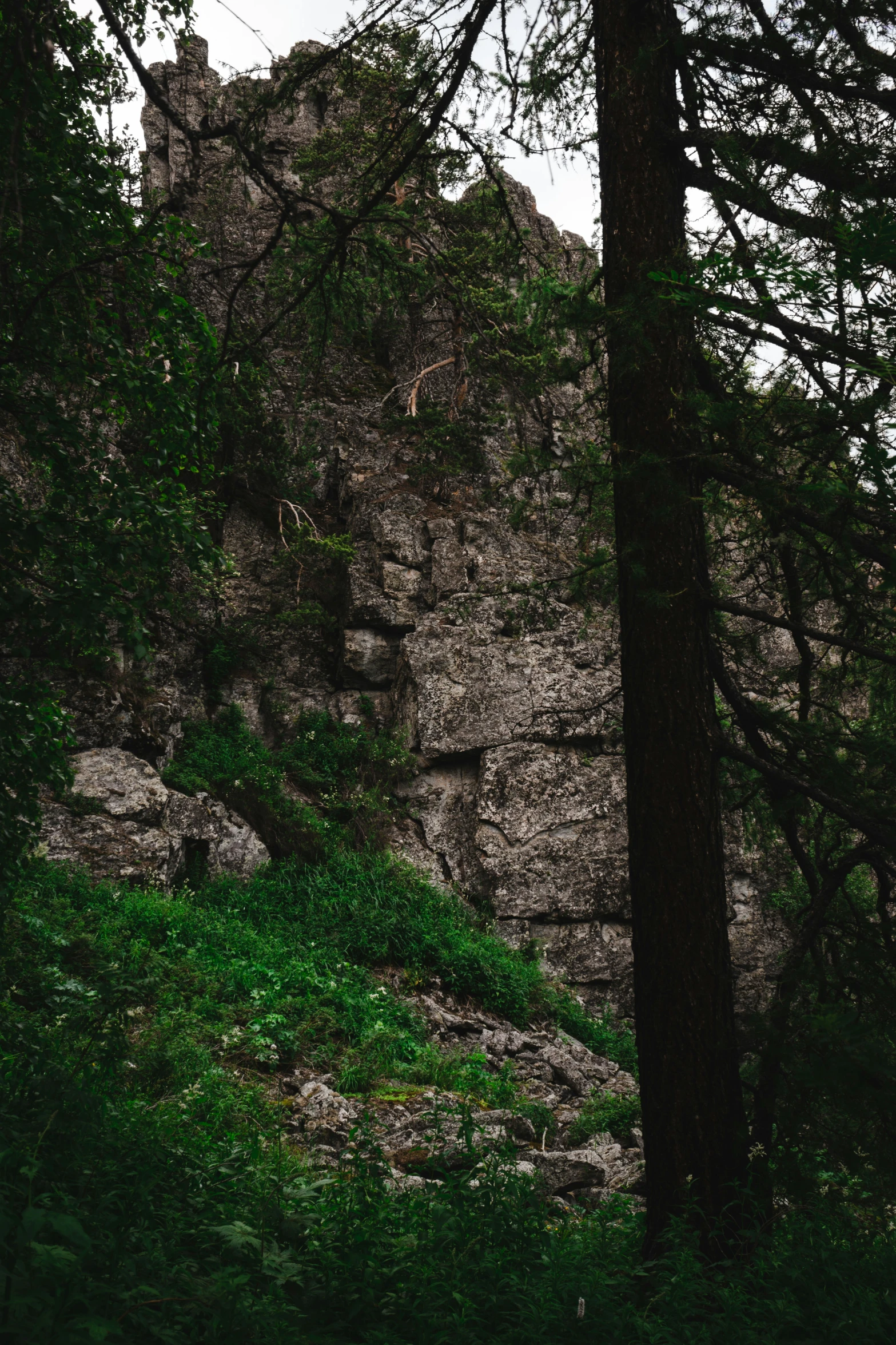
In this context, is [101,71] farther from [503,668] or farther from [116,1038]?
[503,668]

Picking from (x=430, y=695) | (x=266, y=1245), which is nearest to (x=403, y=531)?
(x=430, y=695)

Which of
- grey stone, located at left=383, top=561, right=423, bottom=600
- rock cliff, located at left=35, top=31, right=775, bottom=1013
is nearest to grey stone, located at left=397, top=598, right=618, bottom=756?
rock cliff, located at left=35, top=31, right=775, bottom=1013

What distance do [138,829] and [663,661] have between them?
841 cm

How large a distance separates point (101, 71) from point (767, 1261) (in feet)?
22.4

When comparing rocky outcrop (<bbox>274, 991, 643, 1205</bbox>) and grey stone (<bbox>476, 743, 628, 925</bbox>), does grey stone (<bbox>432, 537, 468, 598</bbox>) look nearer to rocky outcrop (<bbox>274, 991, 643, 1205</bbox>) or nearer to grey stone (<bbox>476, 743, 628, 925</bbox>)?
grey stone (<bbox>476, 743, 628, 925</bbox>)

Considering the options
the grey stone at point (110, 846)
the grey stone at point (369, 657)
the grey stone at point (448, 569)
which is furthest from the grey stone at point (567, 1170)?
the grey stone at point (448, 569)

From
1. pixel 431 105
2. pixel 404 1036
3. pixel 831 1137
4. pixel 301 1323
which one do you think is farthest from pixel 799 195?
pixel 404 1036

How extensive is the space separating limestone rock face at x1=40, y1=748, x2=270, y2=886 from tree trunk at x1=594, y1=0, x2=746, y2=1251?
Answer: 7734 mm

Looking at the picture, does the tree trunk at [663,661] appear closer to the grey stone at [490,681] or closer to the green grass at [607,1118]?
the green grass at [607,1118]

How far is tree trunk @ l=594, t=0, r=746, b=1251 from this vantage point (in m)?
3.45

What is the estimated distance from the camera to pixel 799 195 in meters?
3.57

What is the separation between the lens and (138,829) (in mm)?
10523

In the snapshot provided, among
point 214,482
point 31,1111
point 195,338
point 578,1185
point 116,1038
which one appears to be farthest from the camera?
point 214,482

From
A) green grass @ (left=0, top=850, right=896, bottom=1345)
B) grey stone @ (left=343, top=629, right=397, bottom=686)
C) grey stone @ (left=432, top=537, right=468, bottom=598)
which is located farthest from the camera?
grey stone @ (left=343, top=629, right=397, bottom=686)
